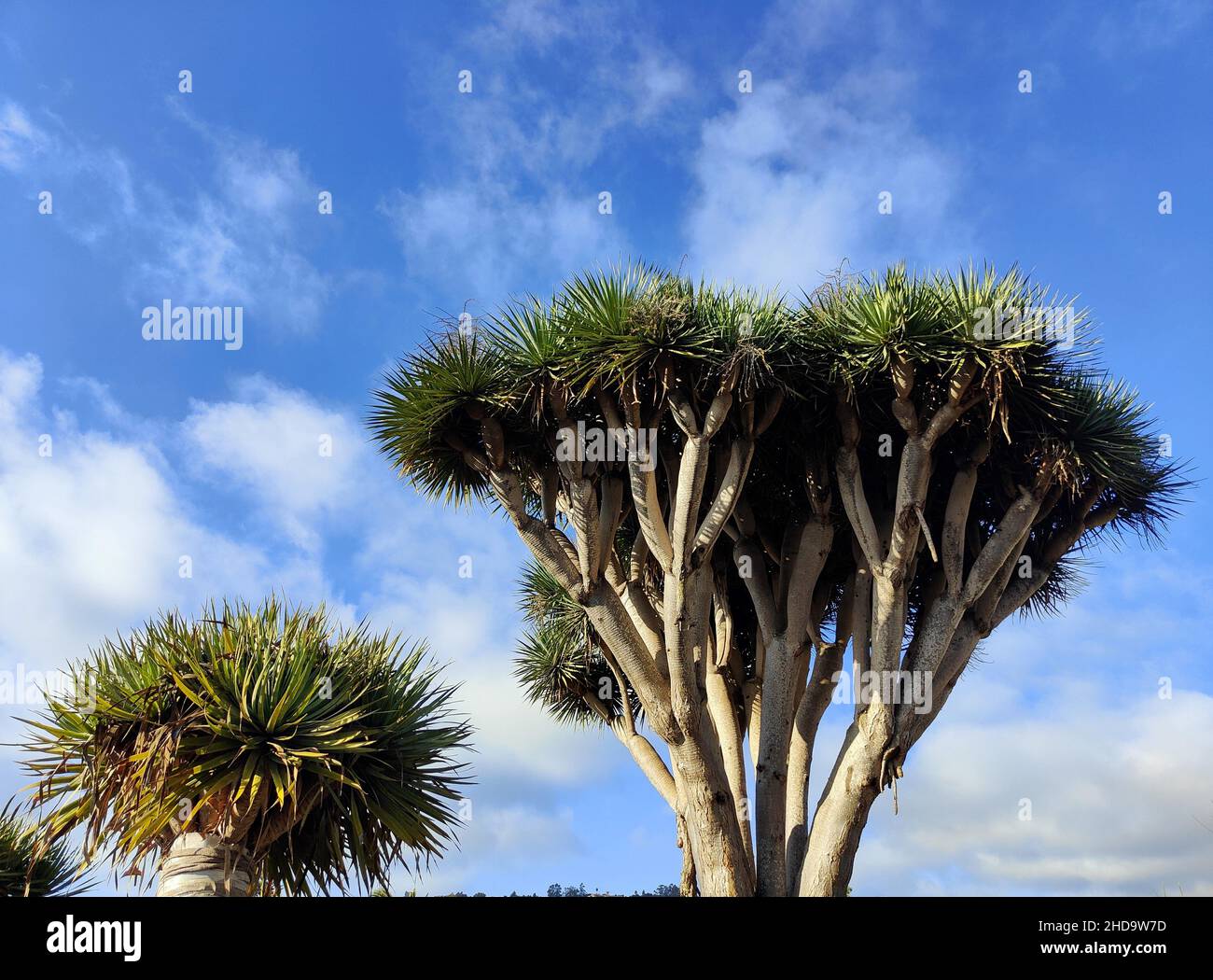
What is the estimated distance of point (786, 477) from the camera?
12.4 meters

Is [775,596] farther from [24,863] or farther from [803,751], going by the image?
[24,863]

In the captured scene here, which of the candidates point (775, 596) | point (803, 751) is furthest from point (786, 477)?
point (803, 751)

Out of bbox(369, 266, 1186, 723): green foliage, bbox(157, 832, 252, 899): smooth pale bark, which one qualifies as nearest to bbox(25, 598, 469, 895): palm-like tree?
bbox(157, 832, 252, 899): smooth pale bark

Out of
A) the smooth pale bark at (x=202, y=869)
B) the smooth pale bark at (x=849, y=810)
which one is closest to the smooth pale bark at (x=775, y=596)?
the smooth pale bark at (x=849, y=810)

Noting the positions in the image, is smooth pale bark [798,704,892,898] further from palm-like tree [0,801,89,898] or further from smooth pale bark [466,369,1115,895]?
palm-like tree [0,801,89,898]

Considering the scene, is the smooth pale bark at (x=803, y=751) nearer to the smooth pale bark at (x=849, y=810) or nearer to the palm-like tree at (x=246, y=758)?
the smooth pale bark at (x=849, y=810)

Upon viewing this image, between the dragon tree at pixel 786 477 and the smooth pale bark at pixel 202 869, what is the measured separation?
422 centimetres

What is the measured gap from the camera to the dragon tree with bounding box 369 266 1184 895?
34.3 feet

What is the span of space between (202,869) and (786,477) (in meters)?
7.59

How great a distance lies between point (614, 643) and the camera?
10781mm

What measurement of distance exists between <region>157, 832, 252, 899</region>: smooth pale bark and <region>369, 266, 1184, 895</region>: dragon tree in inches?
166

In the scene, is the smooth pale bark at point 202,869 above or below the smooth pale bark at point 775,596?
below

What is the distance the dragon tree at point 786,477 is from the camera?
1045cm
